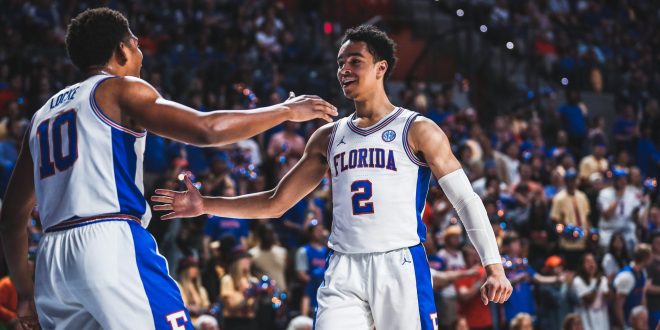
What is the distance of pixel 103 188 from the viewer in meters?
4.38

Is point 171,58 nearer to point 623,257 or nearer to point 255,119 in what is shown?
point 623,257

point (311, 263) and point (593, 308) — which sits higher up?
point (311, 263)

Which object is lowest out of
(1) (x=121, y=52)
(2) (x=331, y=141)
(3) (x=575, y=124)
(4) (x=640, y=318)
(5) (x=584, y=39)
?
→ (4) (x=640, y=318)

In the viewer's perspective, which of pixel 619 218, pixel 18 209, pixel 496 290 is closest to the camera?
pixel 18 209

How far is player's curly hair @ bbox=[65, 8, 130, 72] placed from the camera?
14.9ft

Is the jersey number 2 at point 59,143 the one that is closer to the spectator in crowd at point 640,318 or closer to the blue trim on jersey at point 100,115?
the blue trim on jersey at point 100,115

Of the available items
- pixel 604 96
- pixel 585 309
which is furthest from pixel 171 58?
pixel 604 96

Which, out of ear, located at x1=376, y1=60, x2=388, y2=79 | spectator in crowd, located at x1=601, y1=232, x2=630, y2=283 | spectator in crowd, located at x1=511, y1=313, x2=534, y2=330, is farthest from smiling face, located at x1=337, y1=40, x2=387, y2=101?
spectator in crowd, located at x1=601, y1=232, x2=630, y2=283

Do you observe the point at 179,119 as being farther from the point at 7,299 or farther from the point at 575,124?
the point at 575,124

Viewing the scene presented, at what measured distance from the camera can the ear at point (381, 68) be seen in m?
6.06

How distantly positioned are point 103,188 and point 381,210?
5.87 feet

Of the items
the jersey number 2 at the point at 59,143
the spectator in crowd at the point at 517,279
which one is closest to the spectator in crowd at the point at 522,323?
the spectator in crowd at the point at 517,279

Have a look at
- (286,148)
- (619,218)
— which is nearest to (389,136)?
(286,148)

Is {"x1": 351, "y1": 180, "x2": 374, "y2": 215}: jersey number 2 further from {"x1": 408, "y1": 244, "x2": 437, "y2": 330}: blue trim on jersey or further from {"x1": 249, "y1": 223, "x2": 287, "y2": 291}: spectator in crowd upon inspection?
{"x1": 249, "y1": 223, "x2": 287, "y2": 291}: spectator in crowd
